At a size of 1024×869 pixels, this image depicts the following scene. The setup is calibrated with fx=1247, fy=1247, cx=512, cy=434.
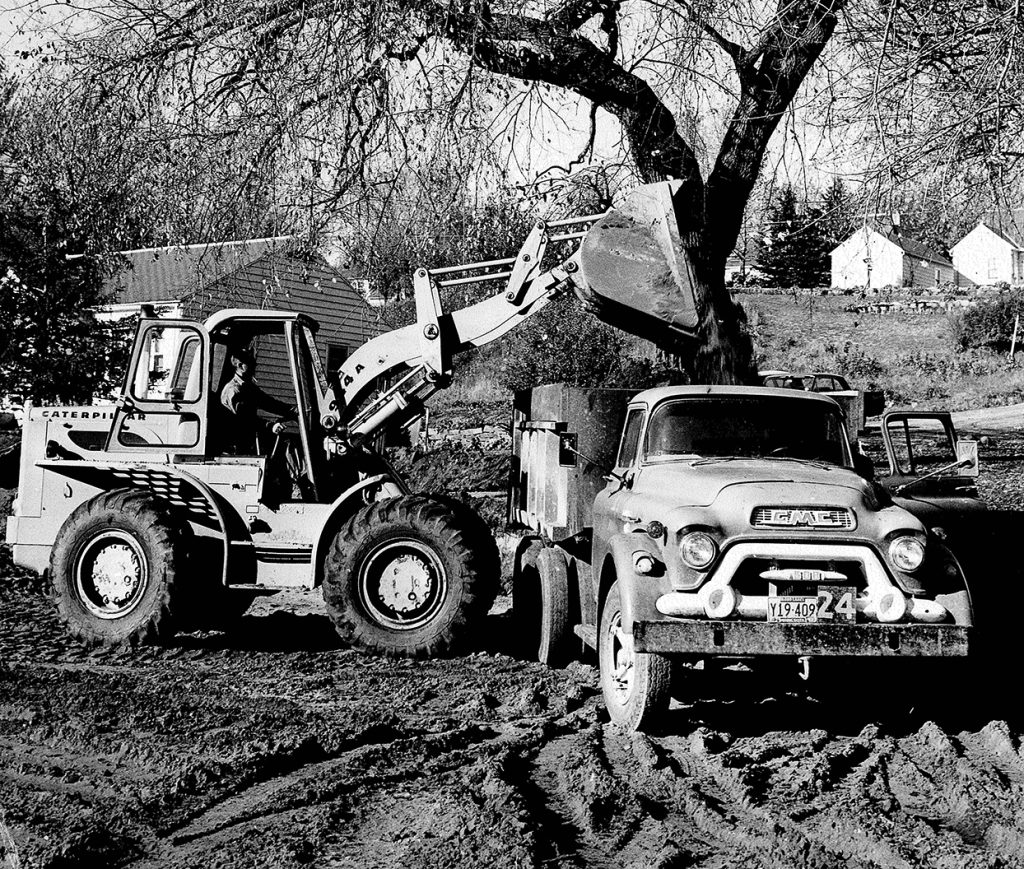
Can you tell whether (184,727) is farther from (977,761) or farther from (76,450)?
(977,761)

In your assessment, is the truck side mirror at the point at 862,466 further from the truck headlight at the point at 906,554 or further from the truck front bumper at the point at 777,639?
the truck front bumper at the point at 777,639

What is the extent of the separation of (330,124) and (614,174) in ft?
10.1

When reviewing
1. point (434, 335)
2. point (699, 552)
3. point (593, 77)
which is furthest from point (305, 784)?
point (593, 77)

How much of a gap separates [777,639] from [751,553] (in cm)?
52

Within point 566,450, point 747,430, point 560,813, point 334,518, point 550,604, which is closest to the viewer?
point 560,813

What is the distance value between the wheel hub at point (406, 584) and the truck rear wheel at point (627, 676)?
7.28 feet

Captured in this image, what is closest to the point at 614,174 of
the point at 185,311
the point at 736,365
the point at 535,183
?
the point at 535,183

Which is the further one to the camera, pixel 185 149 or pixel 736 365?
pixel 185 149

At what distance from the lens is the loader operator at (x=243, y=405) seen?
35.0 feet

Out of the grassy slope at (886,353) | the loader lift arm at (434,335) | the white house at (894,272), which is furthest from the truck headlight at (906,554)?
the white house at (894,272)

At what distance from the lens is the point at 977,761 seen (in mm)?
6730

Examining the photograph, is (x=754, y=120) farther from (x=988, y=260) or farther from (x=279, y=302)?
(x=988, y=260)

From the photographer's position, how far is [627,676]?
7512 millimetres

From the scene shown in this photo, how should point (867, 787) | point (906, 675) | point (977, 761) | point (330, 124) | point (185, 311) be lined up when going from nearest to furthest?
point (867, 787) → point (977, 761) → point (906, 675) → point (330, 124) → point (185, 311)
